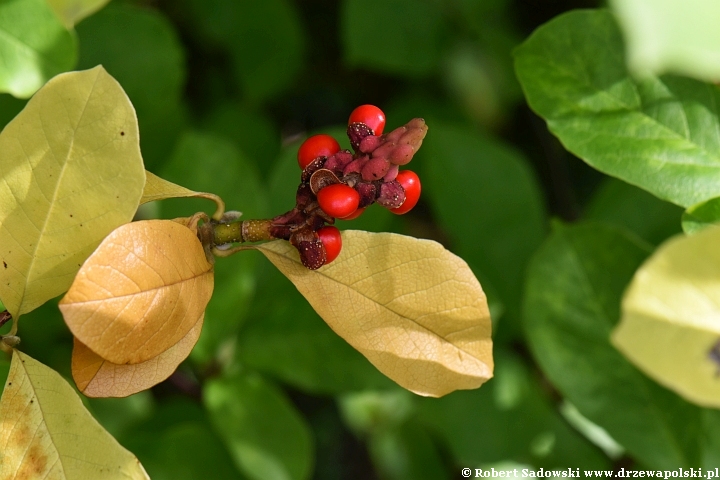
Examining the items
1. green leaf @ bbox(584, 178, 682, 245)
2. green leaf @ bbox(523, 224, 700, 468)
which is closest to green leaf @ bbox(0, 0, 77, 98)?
green leaf @ bbox(523, 224, 700, 468)

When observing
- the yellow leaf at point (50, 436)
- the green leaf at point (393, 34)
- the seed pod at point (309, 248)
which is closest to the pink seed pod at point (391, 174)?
the seed pod at point (309, 248)

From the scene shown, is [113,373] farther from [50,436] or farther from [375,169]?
[375,169]

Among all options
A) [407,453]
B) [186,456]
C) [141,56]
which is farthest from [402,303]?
[407,453]

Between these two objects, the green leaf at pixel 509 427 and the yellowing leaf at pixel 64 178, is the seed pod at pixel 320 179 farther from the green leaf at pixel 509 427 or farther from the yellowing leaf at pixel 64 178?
the green leaf at pixel 509 427

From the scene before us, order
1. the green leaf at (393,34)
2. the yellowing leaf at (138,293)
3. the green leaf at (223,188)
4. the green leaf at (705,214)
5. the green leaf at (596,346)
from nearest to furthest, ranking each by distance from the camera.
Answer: the yellowing leaf at (138,293), the green leaf at (705,214), the green leaf at (596,346), the green leaf at (223,188), the green leaf at (393,34)

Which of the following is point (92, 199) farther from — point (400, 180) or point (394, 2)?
point (394, 2)

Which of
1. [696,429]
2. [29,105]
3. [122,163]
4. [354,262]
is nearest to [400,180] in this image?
[354,262]

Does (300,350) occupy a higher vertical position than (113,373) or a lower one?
lower
